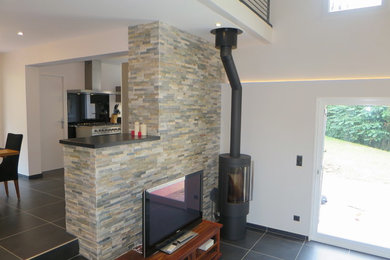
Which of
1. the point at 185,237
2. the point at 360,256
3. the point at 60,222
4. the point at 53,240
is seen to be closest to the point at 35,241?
the point at 53,240

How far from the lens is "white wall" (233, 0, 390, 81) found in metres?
3.21

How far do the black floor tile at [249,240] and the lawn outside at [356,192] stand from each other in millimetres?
829

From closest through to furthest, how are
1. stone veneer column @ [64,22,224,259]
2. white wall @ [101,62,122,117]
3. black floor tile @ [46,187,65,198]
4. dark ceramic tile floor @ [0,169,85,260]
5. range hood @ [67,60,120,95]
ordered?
stone veneer column @ [64,22,224,259]
dark ceramic tile floor @ [0,169,85,260]
black floor tile @ [46,187,65,198]
range hood @ [67,60,120,95]
white wall @ [101,62,122,117]

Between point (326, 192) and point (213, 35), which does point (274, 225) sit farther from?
point (213, 35)

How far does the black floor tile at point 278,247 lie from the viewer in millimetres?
3309

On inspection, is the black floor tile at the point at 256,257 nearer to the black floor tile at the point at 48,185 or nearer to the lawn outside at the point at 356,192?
the lawn outside at the point at 356,192

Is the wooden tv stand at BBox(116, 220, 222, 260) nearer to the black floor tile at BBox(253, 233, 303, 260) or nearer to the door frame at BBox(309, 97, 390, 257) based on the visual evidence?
the black floor tile at BBox(253, 233, 303, 260)

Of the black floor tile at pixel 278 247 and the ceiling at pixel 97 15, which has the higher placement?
the ceiling at pixel 97 15

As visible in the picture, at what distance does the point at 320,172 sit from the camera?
3625 millimetres

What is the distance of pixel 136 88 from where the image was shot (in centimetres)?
325

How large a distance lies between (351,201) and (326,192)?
31 centimetres

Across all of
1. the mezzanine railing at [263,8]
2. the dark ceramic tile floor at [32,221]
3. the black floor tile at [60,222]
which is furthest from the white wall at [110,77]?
the mezzanine railing at [263,8]

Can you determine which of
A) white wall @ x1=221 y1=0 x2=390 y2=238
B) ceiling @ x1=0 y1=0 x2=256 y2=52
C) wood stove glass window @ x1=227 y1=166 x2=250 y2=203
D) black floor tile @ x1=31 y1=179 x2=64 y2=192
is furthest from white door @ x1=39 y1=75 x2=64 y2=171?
wood stove glass window @ x1=227 y1=166 x2=250 y2=203

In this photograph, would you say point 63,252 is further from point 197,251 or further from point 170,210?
point 197,251
